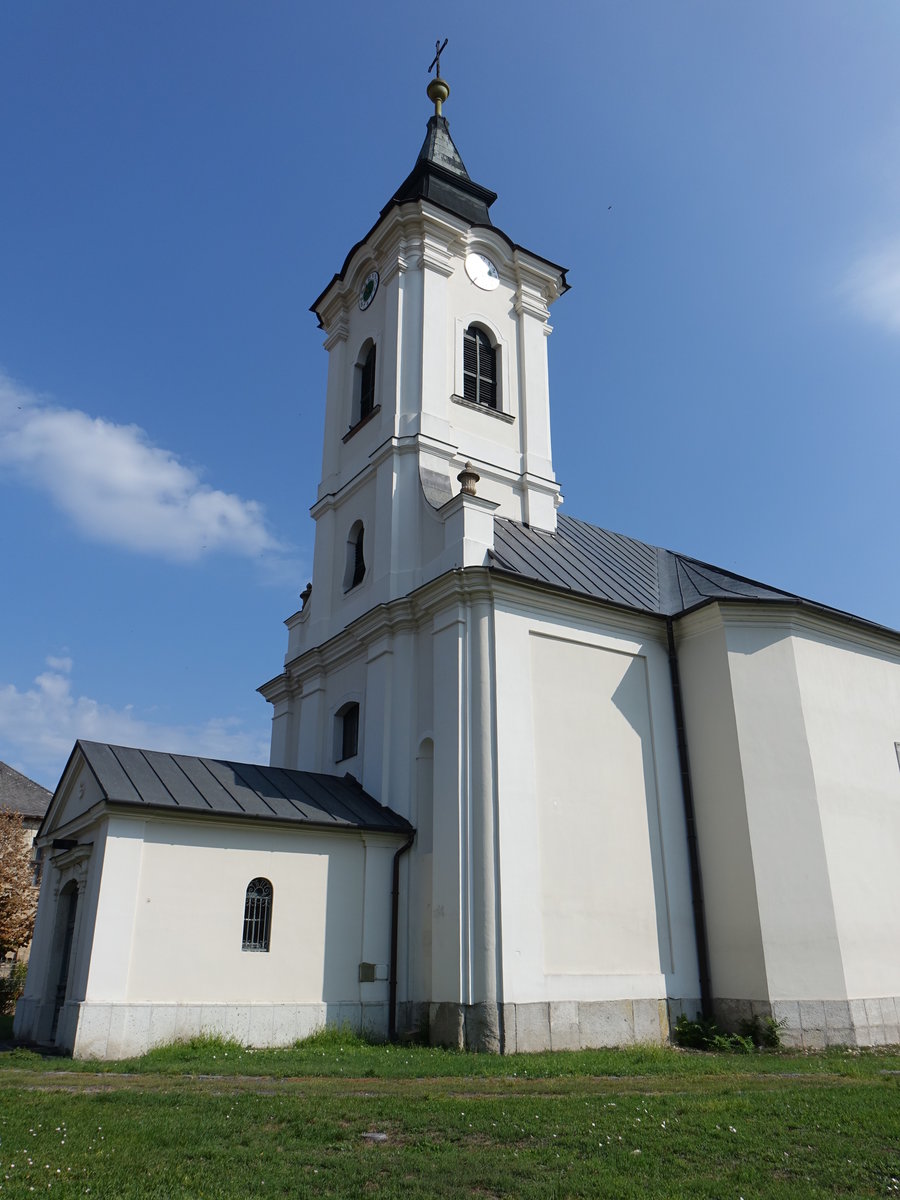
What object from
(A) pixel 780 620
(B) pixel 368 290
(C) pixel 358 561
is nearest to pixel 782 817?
(A) pixel 780 620

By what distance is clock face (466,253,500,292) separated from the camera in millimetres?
24188

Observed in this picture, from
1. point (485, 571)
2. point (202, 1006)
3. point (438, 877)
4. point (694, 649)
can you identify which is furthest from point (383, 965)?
point (694, 649)

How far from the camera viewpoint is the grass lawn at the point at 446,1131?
21.0 ft

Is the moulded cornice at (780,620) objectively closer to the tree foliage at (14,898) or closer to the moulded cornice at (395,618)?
the moulded cornice at (395,618)

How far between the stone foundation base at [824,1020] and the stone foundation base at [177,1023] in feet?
20.1

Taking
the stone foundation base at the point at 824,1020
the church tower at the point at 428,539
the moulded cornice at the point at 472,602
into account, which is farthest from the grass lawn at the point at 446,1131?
the moulded cornice at the point at 472,602

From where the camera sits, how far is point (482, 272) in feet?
80.2

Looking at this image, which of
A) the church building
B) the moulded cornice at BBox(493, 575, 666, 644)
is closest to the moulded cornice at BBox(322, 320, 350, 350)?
the church building

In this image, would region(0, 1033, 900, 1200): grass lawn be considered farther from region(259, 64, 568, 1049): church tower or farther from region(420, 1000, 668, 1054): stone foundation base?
region(259, 64, 568, 1049): church tower

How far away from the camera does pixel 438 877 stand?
51.9ft

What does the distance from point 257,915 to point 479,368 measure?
14.2 m

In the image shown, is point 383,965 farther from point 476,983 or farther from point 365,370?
point 365,370

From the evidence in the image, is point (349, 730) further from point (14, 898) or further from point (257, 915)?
point (14, 898)

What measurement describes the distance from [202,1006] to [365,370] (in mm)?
16004
